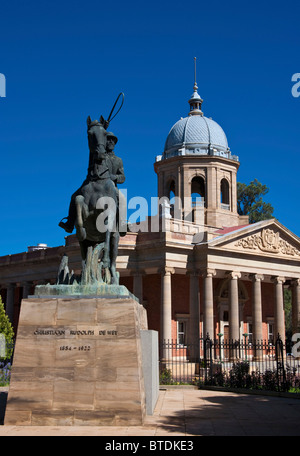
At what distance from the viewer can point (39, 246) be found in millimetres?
50938

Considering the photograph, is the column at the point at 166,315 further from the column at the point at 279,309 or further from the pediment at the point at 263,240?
the column at the point at 279,309

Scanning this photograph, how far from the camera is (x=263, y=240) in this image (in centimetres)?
4012

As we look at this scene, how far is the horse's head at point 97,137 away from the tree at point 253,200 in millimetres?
54590

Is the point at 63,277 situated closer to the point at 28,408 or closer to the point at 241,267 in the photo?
the point at 28,408

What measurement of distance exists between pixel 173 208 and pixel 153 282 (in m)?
8.03

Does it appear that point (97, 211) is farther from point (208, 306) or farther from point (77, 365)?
point (208, 306)

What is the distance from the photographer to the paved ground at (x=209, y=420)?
990 centimetres

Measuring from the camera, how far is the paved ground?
9.90 metres

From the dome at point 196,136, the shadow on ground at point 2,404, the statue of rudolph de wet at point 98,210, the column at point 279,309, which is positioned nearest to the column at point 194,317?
the column at point 279,309

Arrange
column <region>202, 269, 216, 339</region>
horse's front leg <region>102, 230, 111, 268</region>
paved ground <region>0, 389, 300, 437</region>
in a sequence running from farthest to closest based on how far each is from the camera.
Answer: column <region>202, 269, 216, 339</region>, horse's front leg <region>102, 230, 111, 268</region>, paved ground <region>0, 389, 300, 437</region>

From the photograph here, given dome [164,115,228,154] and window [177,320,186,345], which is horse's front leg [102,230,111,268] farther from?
dome [164,115,228,154]

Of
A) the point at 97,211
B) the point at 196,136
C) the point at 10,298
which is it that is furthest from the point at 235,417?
the point at 196,136

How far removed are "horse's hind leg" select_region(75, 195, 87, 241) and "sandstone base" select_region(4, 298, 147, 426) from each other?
1.48 metres

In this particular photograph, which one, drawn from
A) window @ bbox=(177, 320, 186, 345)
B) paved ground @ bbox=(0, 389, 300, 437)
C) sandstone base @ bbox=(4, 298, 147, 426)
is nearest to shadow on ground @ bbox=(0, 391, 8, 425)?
sandstone base @ bbox=(4, 298, 147, 426)
